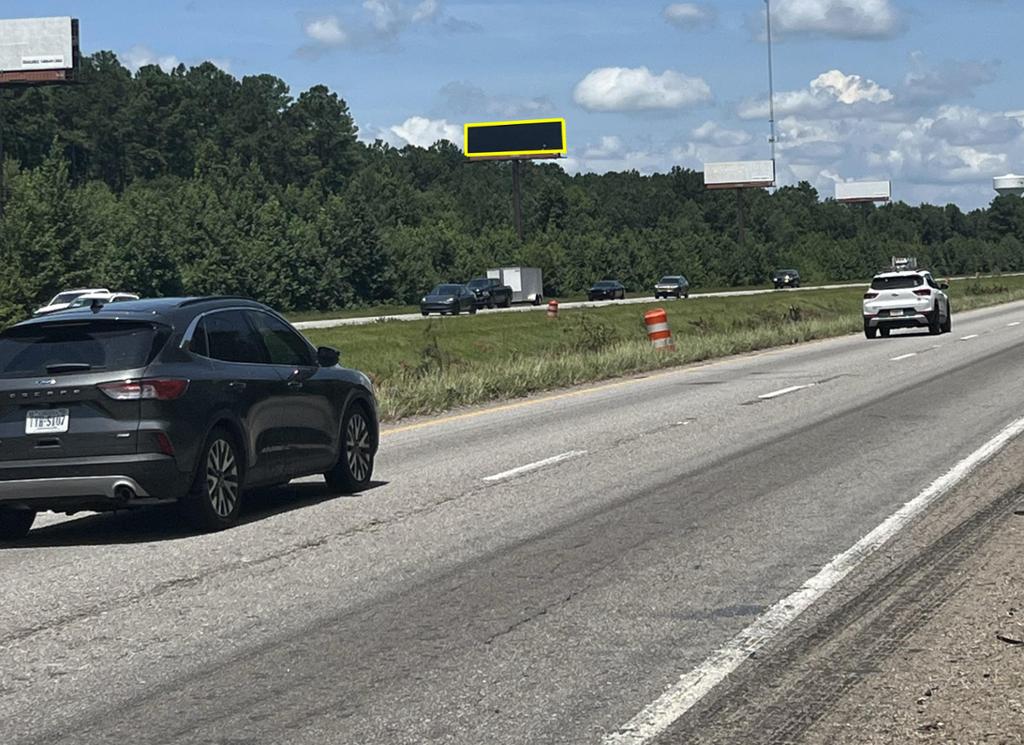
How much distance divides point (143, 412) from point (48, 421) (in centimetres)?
60

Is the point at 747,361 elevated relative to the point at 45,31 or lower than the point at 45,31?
lower

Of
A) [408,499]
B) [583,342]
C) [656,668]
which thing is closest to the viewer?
[656,668]

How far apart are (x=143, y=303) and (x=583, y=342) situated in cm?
2695

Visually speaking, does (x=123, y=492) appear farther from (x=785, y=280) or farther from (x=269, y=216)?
(x=785, y=280)

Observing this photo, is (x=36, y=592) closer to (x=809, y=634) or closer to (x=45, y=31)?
(x=809, y=634)

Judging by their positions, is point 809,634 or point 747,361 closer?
point 809,634

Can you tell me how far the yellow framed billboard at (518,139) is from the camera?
4882 inches

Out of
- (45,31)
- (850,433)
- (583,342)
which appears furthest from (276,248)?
(850,433)

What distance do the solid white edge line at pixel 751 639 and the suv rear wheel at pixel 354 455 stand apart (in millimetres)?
4337

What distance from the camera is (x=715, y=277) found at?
145 meters

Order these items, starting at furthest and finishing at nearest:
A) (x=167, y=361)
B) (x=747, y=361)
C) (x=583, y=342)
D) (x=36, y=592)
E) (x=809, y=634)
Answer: (x=583, y=342) → (x=747, y=361) → (x=167, y=361) → (x=36, y=592) → (x=809, y=634)

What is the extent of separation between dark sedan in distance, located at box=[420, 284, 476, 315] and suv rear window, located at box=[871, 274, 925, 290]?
3471 cm

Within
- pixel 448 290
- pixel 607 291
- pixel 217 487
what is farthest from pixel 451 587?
pixel 607 291

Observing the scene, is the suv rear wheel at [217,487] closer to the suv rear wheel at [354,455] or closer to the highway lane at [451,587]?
the highway lane at [451,587]
